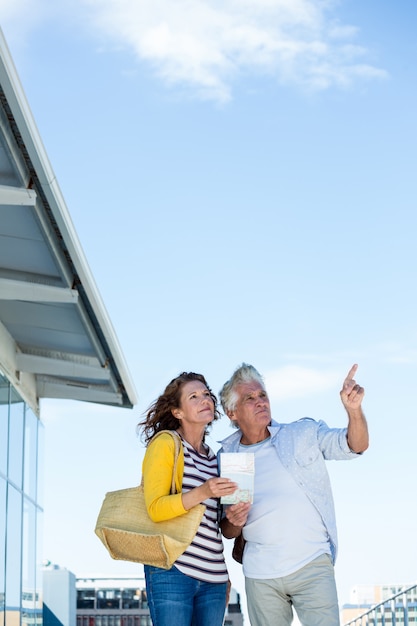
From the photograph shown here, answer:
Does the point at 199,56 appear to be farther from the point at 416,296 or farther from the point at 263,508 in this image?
the point at 263,508

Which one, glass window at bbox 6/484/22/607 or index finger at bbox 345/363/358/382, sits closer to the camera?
index finger at bbox 345/363/358/382

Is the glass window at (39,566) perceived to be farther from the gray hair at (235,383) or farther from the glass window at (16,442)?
the gray hair at (235,383)

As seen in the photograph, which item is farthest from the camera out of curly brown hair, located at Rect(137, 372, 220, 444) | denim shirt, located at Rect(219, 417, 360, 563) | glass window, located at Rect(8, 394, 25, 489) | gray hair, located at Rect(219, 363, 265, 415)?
glass window, located at Rect(8, 394, 25, 489)

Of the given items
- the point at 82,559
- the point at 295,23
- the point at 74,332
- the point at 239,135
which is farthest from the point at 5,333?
the point at 82,559

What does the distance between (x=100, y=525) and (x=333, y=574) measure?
100 centimetres

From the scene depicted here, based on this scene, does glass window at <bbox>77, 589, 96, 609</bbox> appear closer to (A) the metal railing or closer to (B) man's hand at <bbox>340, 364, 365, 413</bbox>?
(A) the metal railing

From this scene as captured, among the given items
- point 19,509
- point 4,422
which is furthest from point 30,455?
point 4,422

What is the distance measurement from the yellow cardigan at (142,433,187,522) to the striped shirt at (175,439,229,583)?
89mm

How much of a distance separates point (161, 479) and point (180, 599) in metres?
0.47

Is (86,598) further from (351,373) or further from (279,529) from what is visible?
(351,373)

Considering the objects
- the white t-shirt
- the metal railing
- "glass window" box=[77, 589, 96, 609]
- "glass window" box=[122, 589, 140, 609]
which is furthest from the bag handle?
"glass window" box=[77, 589, 96, 609]

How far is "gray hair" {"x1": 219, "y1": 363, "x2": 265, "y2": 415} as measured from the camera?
527 centimetres

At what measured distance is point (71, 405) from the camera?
44.4 feet

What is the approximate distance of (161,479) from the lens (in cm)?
465
